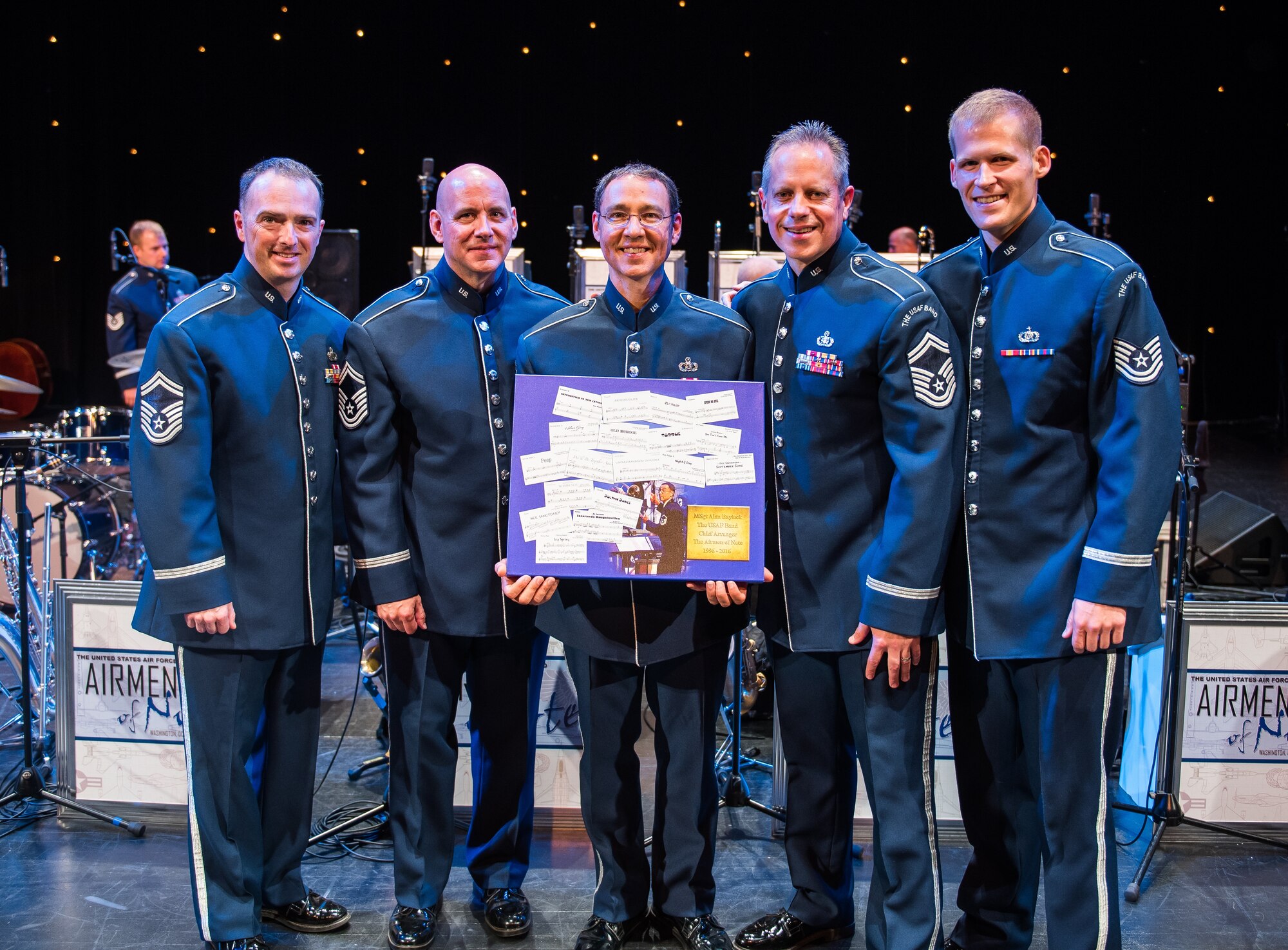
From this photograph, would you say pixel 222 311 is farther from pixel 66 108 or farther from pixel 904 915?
pixel 66 108

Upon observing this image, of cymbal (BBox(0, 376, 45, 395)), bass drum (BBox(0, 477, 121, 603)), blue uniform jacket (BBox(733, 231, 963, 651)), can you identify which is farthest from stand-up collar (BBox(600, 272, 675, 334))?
bass drum (BBox(0, 477, 121, 603))

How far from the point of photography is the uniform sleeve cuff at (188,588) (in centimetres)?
224

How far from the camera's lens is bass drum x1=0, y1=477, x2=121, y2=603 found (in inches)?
196

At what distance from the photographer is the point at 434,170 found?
981 centimetres

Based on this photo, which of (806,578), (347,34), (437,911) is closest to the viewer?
(806,578)

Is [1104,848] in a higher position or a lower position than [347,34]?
lower

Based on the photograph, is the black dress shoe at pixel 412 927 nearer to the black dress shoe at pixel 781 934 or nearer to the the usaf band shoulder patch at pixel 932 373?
the black dress shoe at pixel 781 934

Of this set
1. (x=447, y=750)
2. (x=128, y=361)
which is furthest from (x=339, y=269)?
(x=447, y=750)

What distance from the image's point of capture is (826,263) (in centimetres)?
224

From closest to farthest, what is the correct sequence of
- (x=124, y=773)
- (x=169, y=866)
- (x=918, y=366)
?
(x=918, y=366), (x=169, y=866), (x=124, y=773)

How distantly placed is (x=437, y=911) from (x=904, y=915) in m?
1.13

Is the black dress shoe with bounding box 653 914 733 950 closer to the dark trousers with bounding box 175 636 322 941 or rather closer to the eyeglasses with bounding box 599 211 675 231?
the dark trousers with bounding box 175 636 322 941

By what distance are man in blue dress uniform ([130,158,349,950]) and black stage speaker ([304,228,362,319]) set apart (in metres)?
4.48

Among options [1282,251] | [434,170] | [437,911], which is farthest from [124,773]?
[1282,251]
